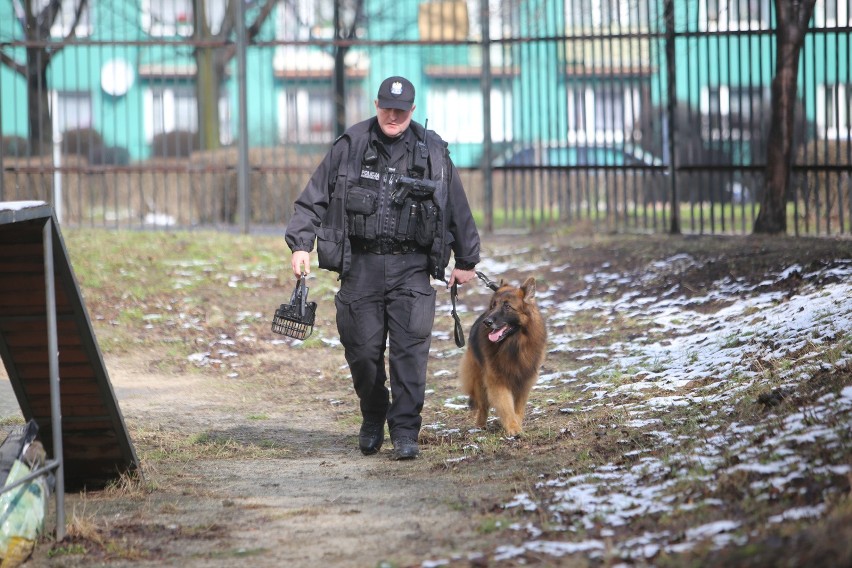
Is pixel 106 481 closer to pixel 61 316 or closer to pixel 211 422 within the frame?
pixel 61 316

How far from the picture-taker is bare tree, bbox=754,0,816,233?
13.2 meters

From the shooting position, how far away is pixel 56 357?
16.8ft

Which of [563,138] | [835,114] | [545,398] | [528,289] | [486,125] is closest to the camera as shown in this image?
[528,289]

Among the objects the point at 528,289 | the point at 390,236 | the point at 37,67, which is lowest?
the point at 528,289

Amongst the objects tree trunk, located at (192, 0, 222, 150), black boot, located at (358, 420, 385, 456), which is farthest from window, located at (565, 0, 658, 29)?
black boot, located at (358, 420, 385, 456)

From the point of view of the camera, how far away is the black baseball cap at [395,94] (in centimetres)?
638

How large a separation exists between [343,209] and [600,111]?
9.73 m

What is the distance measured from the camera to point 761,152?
1486 centimetres

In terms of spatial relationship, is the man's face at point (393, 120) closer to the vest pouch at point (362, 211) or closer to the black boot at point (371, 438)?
the vest pouch at point (362, 211)

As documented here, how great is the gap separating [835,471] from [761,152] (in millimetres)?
11123

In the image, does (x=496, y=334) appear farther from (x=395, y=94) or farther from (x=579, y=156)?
(x=579, y=156)

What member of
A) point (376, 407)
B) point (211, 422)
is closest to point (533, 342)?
point (376, 407)

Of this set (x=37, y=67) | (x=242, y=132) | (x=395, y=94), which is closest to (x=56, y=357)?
(x=395, y=94)

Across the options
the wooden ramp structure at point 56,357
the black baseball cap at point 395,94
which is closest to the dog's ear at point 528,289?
the black baseball cap at point 395,94
